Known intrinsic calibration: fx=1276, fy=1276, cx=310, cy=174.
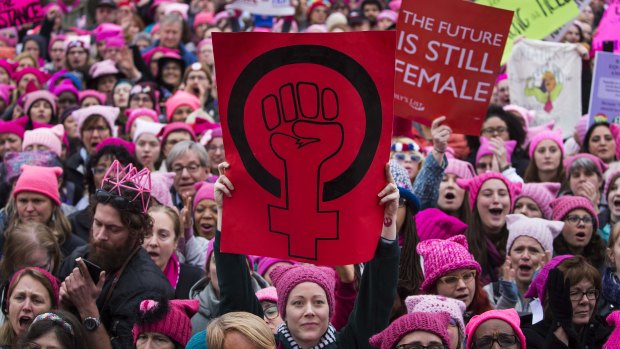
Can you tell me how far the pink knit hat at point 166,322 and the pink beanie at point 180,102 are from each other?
20.3 feet

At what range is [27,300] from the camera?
6.45m

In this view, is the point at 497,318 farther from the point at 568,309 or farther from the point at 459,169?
the point at 459,169

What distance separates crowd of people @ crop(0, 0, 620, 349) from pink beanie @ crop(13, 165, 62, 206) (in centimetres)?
1

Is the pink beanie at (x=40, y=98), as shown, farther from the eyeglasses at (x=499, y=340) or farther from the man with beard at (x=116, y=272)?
the eyeglasses at (x=499, y=340)

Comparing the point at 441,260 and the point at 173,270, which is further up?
the point at 441,260

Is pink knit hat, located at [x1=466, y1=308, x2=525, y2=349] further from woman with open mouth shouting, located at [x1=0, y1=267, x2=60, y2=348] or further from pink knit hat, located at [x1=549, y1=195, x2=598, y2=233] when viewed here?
pink knit hat, located at [x1=549, y1=195, x2=598, y2=233]

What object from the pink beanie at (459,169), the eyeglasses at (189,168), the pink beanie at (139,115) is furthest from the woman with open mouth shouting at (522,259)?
the pink beanie at (139,115)

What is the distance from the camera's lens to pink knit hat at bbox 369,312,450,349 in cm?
548

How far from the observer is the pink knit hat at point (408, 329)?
216 inches

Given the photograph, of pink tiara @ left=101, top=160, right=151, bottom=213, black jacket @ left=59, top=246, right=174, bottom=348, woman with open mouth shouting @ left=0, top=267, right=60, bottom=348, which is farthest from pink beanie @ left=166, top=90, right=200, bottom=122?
black jacket @ left=59, top=246, right=174, bottom=348

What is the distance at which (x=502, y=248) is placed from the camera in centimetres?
848

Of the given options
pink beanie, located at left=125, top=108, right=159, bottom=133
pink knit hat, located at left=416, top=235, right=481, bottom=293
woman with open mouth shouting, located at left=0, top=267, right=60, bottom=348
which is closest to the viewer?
woman with open mouth shouting, located at left=0, top=267, right=60, bottom=348

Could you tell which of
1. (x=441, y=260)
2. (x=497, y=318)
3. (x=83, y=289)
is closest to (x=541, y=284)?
(x=441, y=260)

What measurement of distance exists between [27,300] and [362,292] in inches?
74.0
